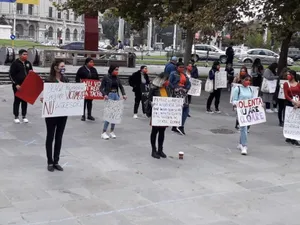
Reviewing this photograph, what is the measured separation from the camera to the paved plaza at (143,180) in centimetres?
634

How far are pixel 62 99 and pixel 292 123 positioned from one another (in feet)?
17.8

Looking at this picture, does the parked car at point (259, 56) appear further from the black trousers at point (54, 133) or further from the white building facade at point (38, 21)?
the white building facade at point (38, 21)

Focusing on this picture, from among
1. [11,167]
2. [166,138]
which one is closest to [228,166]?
[166,138]

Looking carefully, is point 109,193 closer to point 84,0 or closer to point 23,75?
point 23,75

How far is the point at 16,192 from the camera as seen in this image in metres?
6.98

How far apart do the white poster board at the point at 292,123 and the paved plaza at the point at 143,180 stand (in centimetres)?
37

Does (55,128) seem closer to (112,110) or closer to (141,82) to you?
(112,110)

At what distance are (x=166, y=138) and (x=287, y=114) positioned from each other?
107 inches

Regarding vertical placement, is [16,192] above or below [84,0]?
below

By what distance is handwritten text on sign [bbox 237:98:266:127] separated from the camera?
9977mm

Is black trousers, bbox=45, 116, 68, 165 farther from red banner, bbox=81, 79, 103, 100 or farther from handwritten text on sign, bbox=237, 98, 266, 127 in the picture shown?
red banner, bbox=81, 79, 103, 100

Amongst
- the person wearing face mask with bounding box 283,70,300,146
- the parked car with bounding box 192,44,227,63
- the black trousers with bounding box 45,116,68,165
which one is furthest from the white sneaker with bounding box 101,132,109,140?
the parked car with bounding box 192,44,227,63

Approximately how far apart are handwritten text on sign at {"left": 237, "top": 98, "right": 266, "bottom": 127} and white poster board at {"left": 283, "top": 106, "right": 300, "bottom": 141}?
121cm

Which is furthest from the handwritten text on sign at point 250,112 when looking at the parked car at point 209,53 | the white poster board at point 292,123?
the parked car at point 209,53
